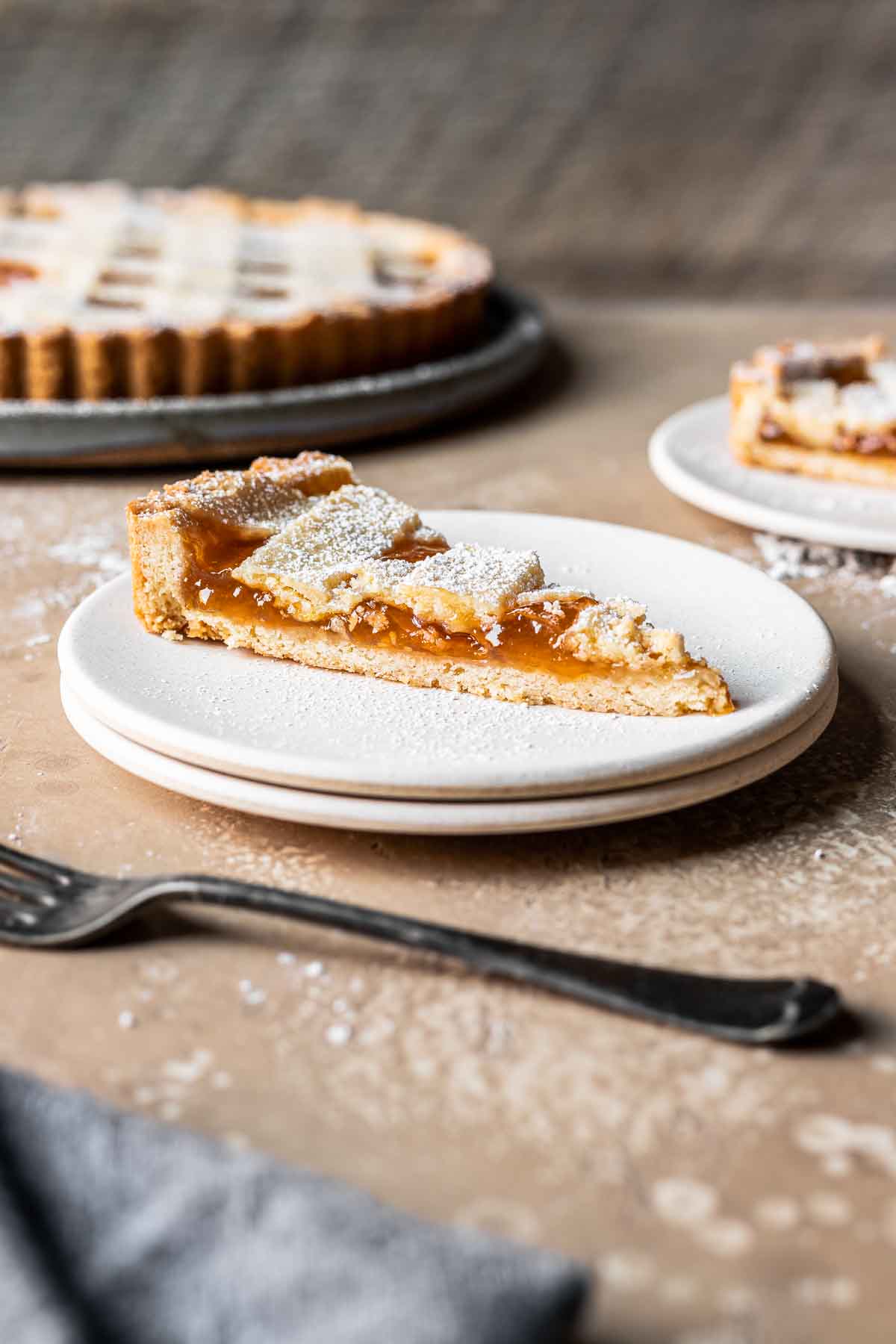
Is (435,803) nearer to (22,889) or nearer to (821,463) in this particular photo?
(22,889)

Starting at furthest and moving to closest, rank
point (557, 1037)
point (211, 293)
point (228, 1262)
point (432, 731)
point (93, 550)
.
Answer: point (211, 293) < point (93, 550) < point (432, 731) < point (557, 1037) < point (228, 1262)

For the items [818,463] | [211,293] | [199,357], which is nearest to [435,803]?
[818,463]

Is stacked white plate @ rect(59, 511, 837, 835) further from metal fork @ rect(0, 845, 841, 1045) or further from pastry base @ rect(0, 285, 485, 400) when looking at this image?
pastry base @ rect(0, 285, 485, 400)

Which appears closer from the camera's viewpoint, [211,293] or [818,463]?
[818,463]

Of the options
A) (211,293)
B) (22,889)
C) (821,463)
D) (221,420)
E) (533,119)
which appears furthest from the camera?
(533,119)

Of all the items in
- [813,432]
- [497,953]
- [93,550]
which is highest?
[497,953]

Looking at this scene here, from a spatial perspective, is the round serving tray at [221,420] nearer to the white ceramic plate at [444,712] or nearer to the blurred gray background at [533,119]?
the white ceramic plate at [444,712]

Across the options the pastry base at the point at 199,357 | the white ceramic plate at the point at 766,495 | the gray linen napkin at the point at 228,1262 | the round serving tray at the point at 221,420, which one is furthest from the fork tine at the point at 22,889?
the pastry base at the point at 199,357
